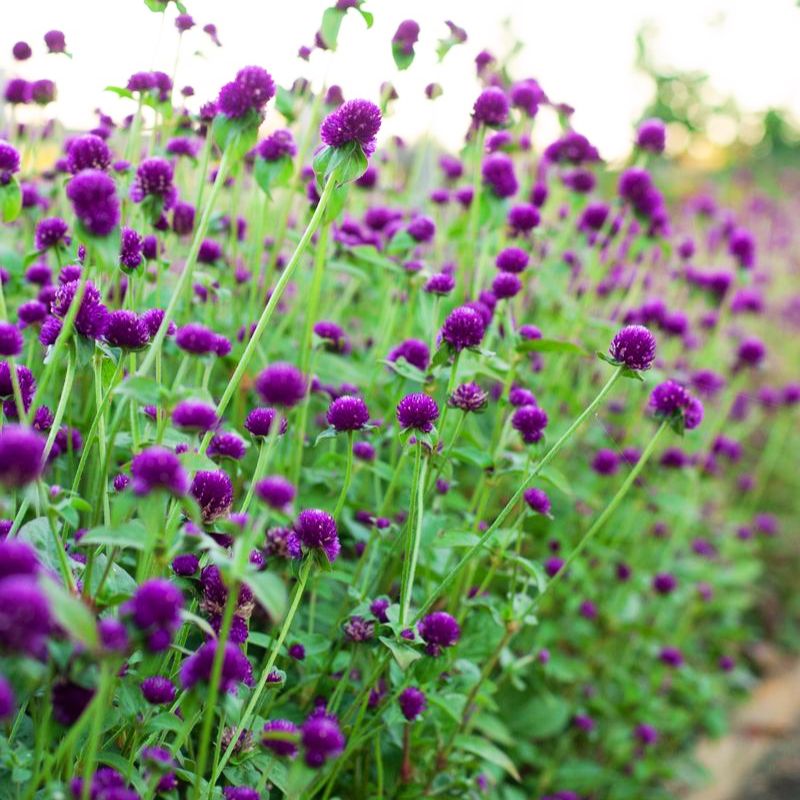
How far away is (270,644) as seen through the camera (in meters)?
1.47

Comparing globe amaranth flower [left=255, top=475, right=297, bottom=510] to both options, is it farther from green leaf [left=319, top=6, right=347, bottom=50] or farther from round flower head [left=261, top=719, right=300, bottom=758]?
green leaf [left=319, top=6, right=347, bottom=50]

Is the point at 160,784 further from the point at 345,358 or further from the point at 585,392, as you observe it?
the point at 585,392

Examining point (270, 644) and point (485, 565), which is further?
point (485, 565)

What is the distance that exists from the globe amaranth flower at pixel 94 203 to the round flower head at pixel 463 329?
2.30ft

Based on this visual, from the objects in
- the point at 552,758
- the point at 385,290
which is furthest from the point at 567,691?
the point at 385,290

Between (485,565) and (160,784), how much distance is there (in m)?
1.13

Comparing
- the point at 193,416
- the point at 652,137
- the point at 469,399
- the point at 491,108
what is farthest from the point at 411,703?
the point at 652,137

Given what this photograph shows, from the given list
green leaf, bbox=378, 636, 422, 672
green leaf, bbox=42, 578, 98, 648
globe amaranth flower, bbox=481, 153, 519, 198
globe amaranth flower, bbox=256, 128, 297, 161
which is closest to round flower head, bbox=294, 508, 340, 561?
green leaf, bbox=378, 636, 422, 672

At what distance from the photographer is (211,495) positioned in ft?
4.30

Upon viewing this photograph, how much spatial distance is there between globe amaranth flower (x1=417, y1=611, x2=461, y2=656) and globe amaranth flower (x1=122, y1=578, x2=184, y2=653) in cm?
72

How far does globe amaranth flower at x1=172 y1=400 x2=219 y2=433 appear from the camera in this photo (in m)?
1.12

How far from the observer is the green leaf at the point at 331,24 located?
6.03ft

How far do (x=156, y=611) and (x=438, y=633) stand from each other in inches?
30.2

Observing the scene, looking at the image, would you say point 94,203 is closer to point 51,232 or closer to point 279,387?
point 279,387
